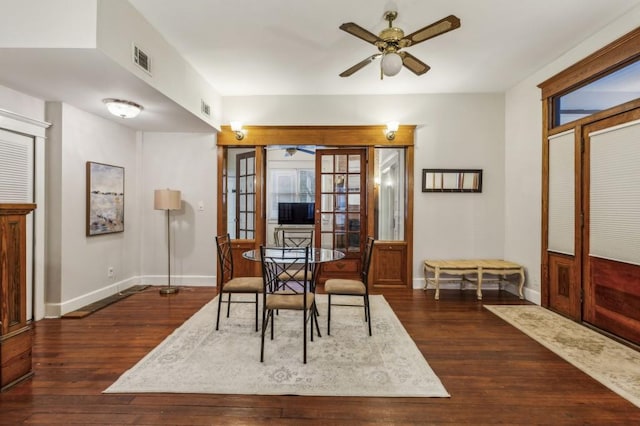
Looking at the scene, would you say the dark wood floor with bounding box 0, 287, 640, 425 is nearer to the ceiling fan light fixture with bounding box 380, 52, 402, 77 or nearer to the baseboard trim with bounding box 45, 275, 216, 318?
the baseboard trim with bounding box 45, 275, 216, 318

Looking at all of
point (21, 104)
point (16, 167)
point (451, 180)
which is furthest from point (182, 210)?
point (451, 180)

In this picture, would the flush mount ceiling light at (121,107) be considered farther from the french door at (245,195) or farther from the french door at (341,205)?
A: the french door at (341,205)

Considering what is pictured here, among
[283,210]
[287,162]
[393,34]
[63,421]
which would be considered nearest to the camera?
[63,421]

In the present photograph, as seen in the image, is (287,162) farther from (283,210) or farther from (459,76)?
(459,76)

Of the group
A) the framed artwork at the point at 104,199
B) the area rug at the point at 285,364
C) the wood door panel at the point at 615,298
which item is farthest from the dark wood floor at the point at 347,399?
the framed artwork at the point at 104,199

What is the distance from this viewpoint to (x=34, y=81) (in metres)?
2.92

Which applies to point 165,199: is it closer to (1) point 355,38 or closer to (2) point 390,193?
(1) point 355,38

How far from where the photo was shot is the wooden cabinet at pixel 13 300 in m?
2.12

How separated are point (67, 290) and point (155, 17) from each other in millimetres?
3083

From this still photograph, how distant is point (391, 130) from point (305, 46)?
1.86 m

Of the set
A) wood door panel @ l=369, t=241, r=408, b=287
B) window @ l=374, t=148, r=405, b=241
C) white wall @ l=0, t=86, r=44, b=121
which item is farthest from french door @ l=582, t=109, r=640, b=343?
white wall @ l=0, t=86, r=44, b=121

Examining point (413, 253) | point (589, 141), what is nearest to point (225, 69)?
point (413, 253)

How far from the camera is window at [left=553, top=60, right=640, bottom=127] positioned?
2.83 m

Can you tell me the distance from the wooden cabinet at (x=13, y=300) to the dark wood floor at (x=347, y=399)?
13 cm
